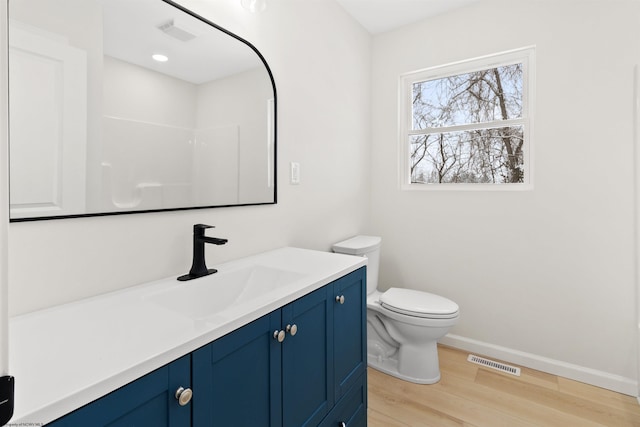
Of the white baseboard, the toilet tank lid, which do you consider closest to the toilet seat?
the toilet tank lid

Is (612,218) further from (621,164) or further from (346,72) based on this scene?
(346,72)

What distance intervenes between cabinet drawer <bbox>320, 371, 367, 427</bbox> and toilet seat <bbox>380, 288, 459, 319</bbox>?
0.58 meters

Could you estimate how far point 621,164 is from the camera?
1.80 metres

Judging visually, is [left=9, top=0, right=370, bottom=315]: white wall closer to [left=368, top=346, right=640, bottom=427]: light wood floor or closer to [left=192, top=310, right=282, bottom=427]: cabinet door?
[left=192, top=310, right=282, bottom=427]: cabinet door

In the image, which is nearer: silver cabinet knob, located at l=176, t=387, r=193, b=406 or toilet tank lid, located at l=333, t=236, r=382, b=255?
silver cabinet knob, located at l=176, t=387, r=193, b=406

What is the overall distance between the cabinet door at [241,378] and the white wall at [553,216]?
6.05ft

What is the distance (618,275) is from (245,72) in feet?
7.78

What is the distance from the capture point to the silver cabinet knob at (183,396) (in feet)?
2.11

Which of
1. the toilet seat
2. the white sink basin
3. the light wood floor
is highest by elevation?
the white sink basin

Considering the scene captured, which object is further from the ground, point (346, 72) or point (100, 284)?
point (346, 72)

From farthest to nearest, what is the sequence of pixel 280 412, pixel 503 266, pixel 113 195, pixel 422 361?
pixel 503 266 < pixel 422 361 < pixel 113 195 < pixel 280 412

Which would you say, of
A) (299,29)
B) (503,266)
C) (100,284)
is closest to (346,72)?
(299,29)

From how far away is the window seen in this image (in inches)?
84.8

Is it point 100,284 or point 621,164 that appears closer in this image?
point 100,284
